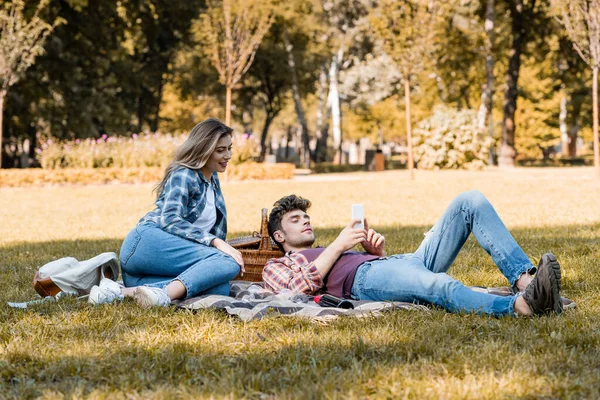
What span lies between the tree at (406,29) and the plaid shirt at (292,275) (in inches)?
587

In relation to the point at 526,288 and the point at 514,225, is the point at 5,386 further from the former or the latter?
the point at 514,225

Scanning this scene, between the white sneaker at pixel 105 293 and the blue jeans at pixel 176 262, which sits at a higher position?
the blue jeans at pixel 176 262

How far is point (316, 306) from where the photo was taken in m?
4.80

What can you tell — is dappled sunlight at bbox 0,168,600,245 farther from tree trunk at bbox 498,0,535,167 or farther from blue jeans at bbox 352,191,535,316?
tree trunk at bbox 498,0,535,167

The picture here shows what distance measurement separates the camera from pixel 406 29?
19359 millimetres

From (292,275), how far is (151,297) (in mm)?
908

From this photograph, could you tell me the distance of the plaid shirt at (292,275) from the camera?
5066 mm

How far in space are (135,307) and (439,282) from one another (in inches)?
73.9

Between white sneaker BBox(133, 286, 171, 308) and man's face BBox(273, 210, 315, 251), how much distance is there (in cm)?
93

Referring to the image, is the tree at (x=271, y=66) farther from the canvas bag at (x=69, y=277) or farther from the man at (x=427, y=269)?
the man at (x=427, y=269)

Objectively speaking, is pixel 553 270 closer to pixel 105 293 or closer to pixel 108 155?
pixel 105 293

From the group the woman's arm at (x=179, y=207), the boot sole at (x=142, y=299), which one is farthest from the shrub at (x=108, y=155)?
the boot sole at (x=142, y=299)

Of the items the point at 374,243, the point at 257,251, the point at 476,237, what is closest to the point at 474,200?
the point at 476,237

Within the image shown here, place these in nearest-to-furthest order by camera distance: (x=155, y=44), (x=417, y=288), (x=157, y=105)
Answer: (x=417, y=288) → (x=155, y=44) → (x=157, y=105)
